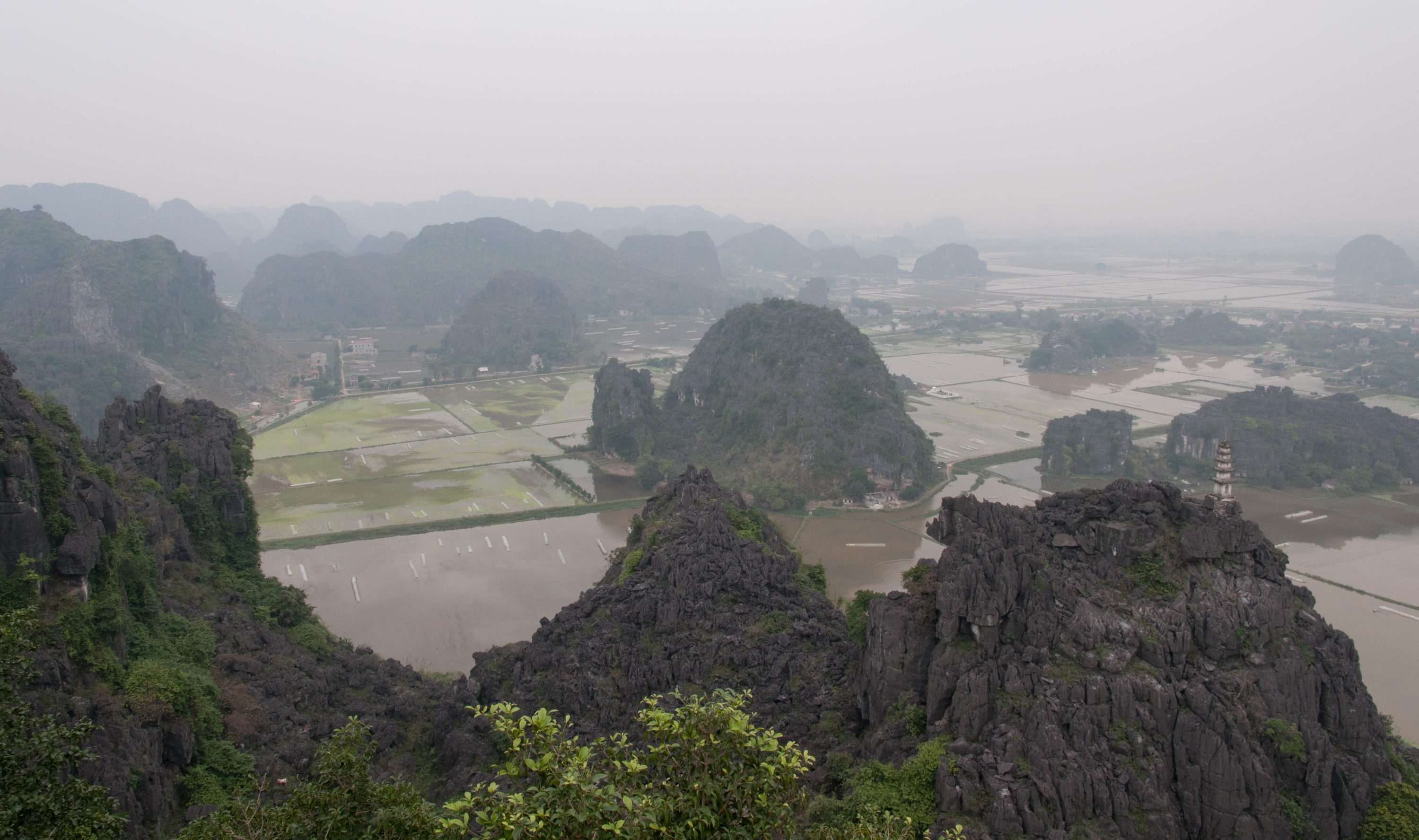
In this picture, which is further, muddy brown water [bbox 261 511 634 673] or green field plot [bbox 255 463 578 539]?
green field plot [bbox 255 463 578 539]

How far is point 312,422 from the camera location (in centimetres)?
7012

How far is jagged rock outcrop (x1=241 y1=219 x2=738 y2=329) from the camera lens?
135m

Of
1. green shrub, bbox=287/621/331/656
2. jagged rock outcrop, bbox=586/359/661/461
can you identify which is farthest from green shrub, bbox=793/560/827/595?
jagged rock outcrop, bbox=586/359/661/461

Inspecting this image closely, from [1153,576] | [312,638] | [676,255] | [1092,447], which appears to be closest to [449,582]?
[312,638]

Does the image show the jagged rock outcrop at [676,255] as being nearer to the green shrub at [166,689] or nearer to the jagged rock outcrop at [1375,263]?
the jagged rock outcrop at [1375,263]

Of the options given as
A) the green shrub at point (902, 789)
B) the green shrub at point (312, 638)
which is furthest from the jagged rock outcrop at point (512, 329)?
the green shrub at point (902, 789)

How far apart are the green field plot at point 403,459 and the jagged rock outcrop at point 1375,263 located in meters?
172

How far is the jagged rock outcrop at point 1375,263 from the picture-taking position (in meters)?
169

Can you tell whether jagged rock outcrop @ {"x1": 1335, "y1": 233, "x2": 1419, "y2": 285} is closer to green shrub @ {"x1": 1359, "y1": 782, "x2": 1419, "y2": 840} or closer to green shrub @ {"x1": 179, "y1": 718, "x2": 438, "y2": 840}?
green shrub @ {"x1": 1359, "y1": 782, "x2": 1419, "y2": 840}

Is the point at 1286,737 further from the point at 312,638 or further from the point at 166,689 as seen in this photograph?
the point at 312,638

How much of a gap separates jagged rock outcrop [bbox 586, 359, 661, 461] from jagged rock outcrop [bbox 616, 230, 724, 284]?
4763 inches

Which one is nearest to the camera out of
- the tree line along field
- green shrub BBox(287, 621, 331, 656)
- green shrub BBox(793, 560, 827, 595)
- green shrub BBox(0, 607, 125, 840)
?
green shrub BBox(0, 607, 125, 840)

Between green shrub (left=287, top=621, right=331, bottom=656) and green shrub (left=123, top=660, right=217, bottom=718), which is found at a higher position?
green shrub (left=123, top=660, right=217, bottom=718)

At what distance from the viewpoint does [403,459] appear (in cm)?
5903
